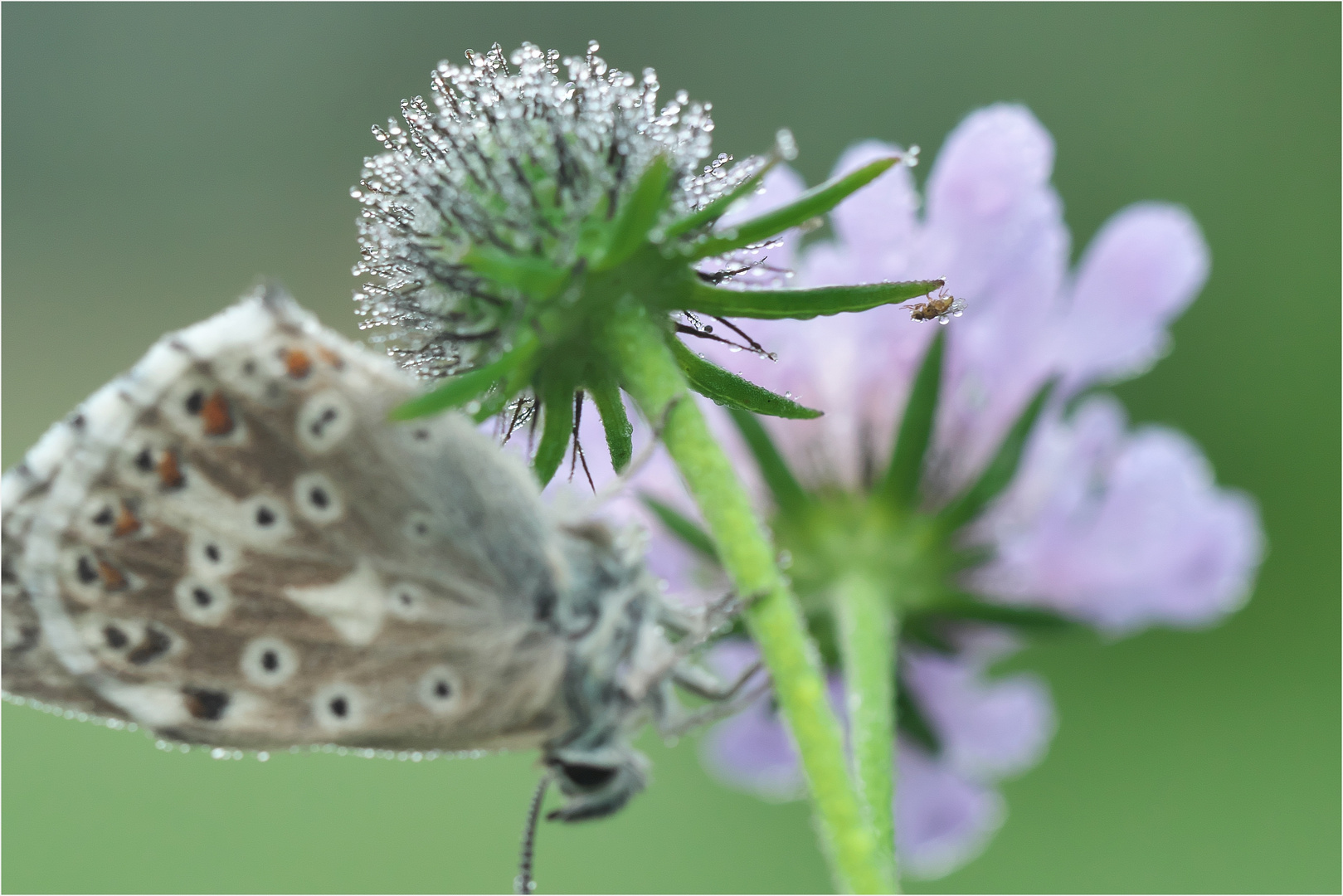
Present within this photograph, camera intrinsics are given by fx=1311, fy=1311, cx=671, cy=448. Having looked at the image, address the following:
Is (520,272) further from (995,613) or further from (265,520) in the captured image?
(995,613)

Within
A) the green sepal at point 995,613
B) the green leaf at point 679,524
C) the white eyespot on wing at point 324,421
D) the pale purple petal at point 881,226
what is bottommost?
the white eyespot on wing at point 324,421

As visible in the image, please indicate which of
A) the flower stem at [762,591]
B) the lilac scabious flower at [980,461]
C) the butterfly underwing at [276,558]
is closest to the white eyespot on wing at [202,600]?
the butterfly underwing at [276,558]

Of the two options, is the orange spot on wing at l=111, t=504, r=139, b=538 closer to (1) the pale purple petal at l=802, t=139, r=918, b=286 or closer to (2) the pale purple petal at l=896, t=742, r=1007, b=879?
(1) the pale purple petal at l=802, t=139, r=918, b=286

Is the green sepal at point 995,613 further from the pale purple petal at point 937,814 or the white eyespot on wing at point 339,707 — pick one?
the white eyespot on wing at point 339,707

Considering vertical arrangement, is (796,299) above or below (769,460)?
below

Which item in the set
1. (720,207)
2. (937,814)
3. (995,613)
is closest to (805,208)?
(720,207)

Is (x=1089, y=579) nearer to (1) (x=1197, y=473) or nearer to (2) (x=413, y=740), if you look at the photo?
(1) (x=1197, y=473)
